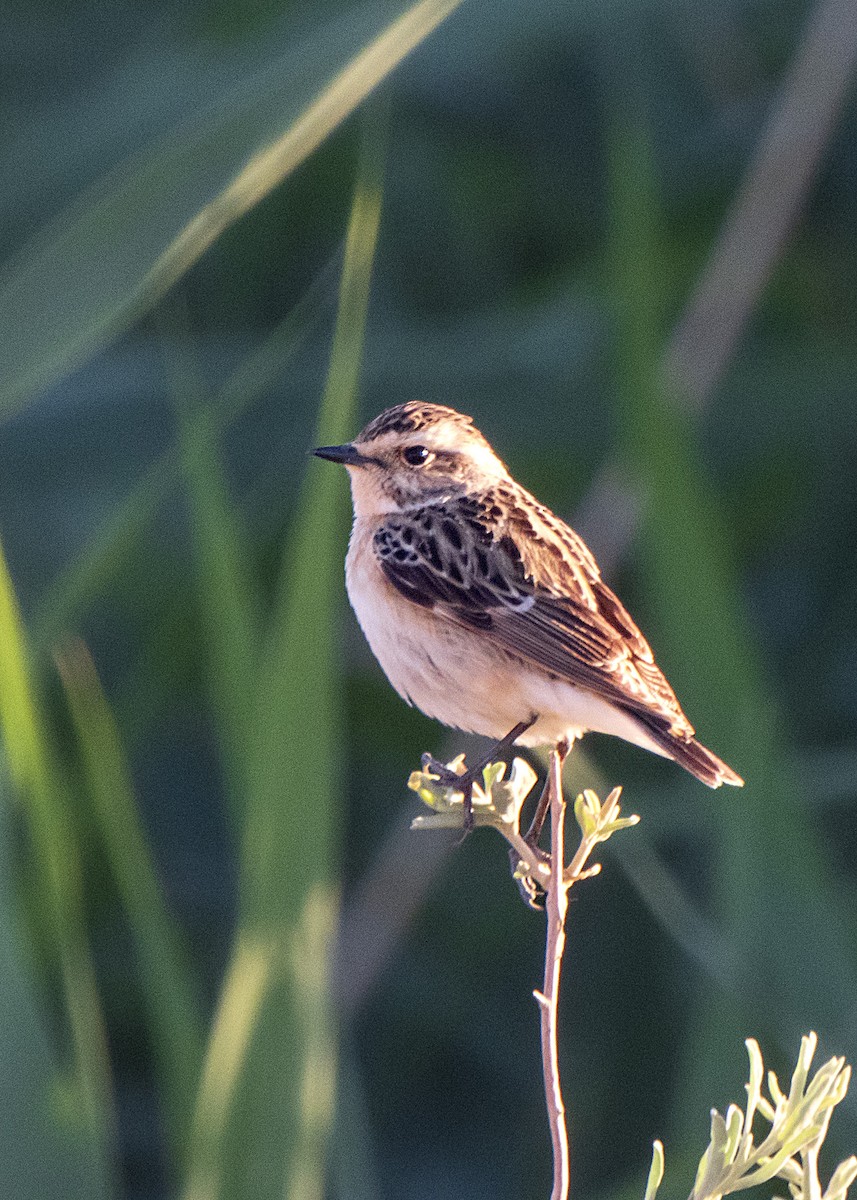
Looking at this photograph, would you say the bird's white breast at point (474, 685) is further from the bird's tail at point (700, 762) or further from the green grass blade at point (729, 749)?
the green grass blade at point (729, 749)

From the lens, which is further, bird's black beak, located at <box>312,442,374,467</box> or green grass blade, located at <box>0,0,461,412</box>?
bird's black beak, located at <box>312,442,374,467</box>

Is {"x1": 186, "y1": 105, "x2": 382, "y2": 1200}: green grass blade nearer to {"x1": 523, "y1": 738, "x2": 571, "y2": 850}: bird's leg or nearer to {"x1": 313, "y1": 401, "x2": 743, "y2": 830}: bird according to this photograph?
{"x1": 313, "y1": 401, "x2": 743, "y2": 830}: bird

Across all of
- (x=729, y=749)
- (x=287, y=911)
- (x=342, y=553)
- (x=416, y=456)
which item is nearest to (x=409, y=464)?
(x=416, y=456)

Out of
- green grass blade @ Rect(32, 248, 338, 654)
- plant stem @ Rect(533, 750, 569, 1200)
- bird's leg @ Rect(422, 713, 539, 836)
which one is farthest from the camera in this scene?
green grass blade @ Rect(32, 248, 338, 654)

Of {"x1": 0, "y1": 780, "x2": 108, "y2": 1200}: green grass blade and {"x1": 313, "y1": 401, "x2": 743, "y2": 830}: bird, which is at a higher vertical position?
{"x1": 313, "y1": 401, "x2": 743, "y2": 830}: bird

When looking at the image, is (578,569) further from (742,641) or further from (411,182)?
(411,182)

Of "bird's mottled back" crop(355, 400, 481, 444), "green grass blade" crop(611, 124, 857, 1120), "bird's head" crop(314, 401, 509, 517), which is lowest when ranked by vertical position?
"green grass blade" crop(611, 124, 857, 1120)

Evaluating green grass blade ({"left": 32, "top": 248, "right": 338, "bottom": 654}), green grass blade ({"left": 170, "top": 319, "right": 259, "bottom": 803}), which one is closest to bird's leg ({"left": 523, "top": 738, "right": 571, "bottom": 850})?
green grass blade ({"left": 170, "top": 319, "right": 259, "bottom": 803})
